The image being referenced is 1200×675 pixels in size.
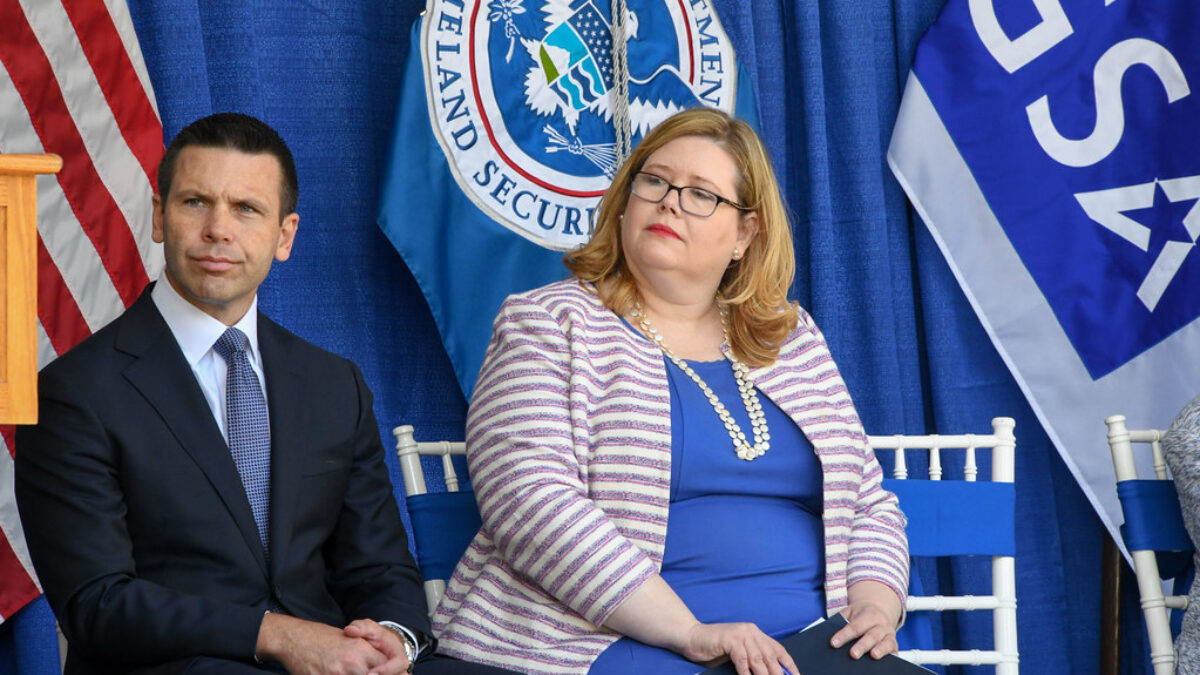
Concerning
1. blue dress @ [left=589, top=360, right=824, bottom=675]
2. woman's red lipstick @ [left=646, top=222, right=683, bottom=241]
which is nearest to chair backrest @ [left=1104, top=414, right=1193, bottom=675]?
blue dress @ [left=589, top=360, right=824, bottom=675]

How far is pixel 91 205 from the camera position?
93.5 inches

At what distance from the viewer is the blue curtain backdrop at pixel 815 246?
2.67 m

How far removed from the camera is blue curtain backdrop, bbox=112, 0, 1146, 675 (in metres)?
2.67

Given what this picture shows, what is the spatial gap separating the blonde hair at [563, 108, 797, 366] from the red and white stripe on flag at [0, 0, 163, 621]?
0.81m

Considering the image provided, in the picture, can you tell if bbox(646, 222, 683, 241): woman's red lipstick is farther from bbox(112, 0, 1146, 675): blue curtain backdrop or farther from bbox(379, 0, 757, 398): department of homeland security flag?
bbox(112, 0, 1146, 675): blue curtain backdrop

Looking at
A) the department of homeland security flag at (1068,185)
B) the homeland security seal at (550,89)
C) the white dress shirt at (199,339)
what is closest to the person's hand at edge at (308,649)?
the white dress shirt at (199,339)

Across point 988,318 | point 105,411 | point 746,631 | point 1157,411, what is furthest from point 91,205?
point 1157,411

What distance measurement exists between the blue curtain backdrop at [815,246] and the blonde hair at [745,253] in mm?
658

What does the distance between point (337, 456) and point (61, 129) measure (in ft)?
3.13

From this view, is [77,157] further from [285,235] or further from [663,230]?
[663,230]

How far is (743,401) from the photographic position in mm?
2025

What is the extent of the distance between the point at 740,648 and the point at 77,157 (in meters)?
1.44

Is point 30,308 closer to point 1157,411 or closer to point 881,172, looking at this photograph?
point 881,172

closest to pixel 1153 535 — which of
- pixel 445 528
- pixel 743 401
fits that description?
pixel 743 401
